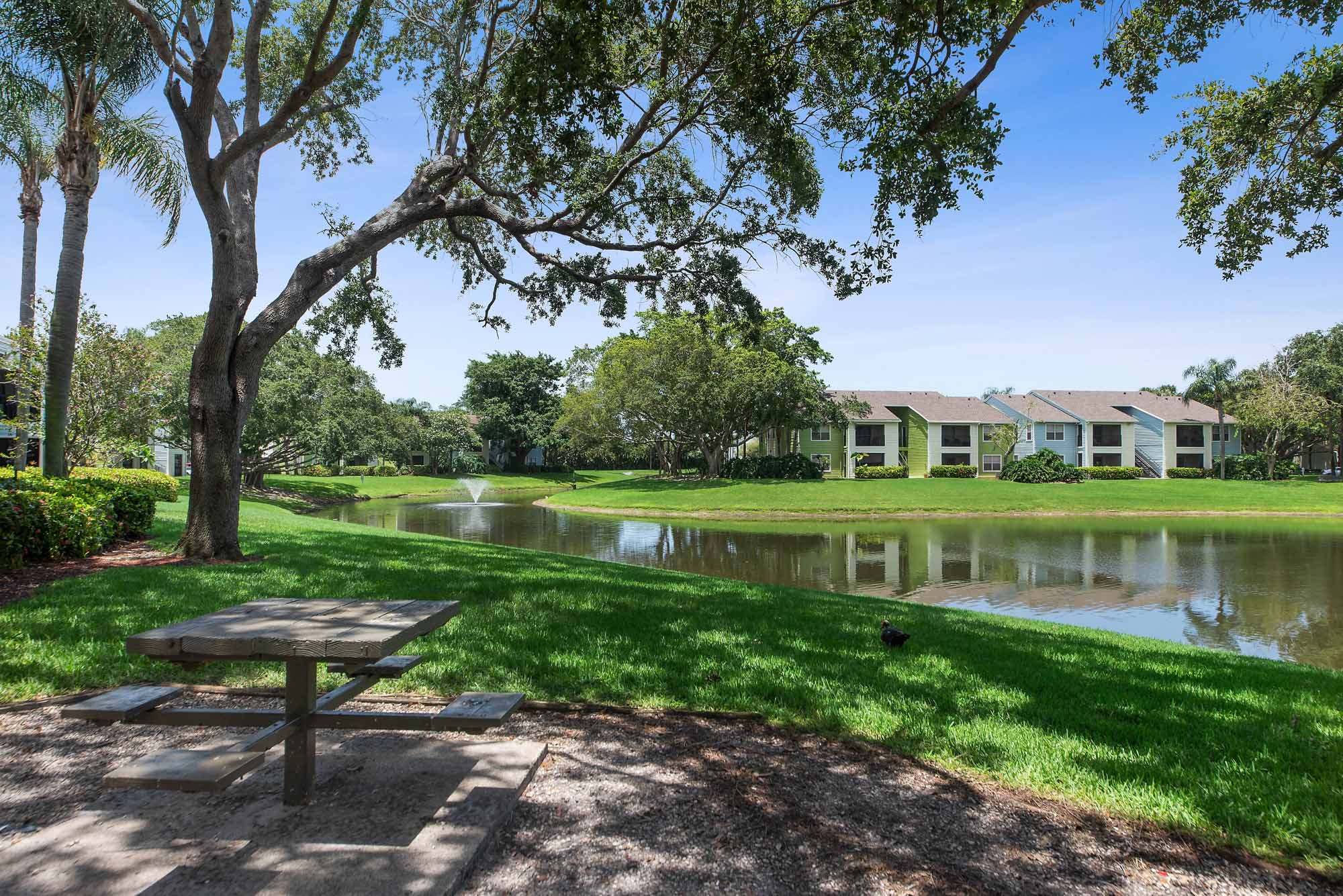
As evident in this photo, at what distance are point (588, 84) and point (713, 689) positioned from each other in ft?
19.4

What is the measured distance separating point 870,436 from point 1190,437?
89.6 feet

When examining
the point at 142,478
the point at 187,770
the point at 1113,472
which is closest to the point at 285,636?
the point at 187,770

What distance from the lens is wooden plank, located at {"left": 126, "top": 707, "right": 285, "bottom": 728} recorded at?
3379 millimetres

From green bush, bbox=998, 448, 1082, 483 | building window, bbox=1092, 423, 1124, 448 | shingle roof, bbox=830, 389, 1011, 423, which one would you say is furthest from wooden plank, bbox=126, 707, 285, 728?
building window, bbox=1092, 423, 1124, 448

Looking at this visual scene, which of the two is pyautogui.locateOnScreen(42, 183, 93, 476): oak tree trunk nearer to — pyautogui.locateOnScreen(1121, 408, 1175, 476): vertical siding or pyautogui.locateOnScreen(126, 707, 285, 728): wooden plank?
pyautogui.locateOnScreen(126, 707, 285, 728): wooden plank

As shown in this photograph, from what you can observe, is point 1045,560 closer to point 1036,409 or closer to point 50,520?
point 50,520

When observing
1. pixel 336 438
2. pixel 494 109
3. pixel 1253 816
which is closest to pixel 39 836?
pixel 1253 816

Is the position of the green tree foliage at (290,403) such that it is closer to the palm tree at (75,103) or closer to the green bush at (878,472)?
the palm tree at (75,103)

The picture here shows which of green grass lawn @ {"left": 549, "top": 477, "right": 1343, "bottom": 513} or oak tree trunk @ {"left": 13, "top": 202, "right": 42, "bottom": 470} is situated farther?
green grass lawn @ {"left": 549, "top": 477, "right": 1343, "bottom": 513}

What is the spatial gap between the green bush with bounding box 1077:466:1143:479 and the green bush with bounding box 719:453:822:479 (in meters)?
20.1

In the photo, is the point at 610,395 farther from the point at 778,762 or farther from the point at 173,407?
the point at 778,762

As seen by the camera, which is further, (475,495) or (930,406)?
(930,406)

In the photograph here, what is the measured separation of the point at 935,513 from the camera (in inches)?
1328

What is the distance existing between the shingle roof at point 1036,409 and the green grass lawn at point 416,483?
34.0 meters
